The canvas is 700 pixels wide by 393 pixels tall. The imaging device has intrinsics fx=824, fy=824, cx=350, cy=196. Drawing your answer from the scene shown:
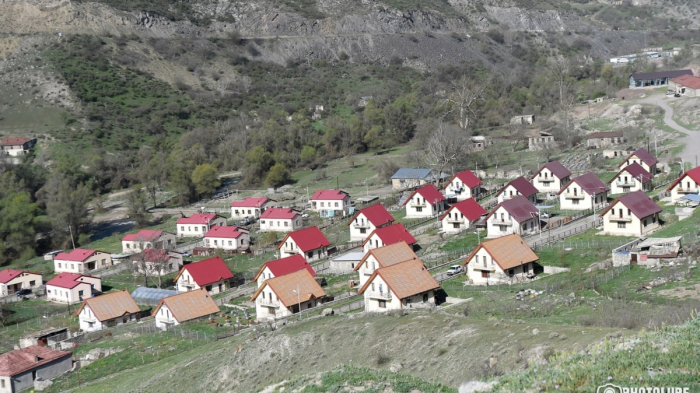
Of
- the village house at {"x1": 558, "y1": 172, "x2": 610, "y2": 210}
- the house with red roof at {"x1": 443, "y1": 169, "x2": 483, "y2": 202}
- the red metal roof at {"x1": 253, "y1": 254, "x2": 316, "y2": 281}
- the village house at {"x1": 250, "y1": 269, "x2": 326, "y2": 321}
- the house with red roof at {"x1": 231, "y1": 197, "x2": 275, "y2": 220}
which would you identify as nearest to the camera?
the village house at {"x1": 250, "y1": 269, "x2": 326, "y2": 321}

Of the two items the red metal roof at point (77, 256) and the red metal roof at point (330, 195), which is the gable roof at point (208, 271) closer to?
the red metal roof at point (77, 256)

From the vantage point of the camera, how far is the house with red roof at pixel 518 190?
2645 inches

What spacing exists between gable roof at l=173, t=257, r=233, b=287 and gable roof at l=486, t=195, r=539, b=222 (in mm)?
19432

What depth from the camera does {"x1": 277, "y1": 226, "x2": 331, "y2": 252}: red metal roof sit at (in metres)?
62.4

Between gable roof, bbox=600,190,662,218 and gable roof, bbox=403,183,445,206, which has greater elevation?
gable roof, bbox=403,183,445,206

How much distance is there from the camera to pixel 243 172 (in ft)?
324

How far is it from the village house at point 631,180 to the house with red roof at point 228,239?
101ft

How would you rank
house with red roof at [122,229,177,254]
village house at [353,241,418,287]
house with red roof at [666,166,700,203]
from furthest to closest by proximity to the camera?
house with red roof at [122,229,177,254]
house with red roof at [666,166,700,203]
village house at [353,241,418,287]

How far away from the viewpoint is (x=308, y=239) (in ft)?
207

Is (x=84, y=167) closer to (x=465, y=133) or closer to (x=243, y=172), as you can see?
(x=243, y=172)

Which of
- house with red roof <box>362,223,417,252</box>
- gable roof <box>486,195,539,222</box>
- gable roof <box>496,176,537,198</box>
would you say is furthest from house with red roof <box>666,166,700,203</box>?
house with red roof <box>362,223,417,252</box>

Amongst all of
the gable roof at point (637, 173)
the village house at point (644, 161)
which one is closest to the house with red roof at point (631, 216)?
the gable roof at point (637, 173)

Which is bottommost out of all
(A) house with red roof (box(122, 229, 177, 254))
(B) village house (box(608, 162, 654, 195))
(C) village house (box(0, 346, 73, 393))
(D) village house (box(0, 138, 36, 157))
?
(C) village house (box(0, 346, 73, 393))

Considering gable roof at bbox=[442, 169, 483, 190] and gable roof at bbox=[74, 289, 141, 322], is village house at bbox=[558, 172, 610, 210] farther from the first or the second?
gable roof at bbox=[74, 289, 141, 322]
